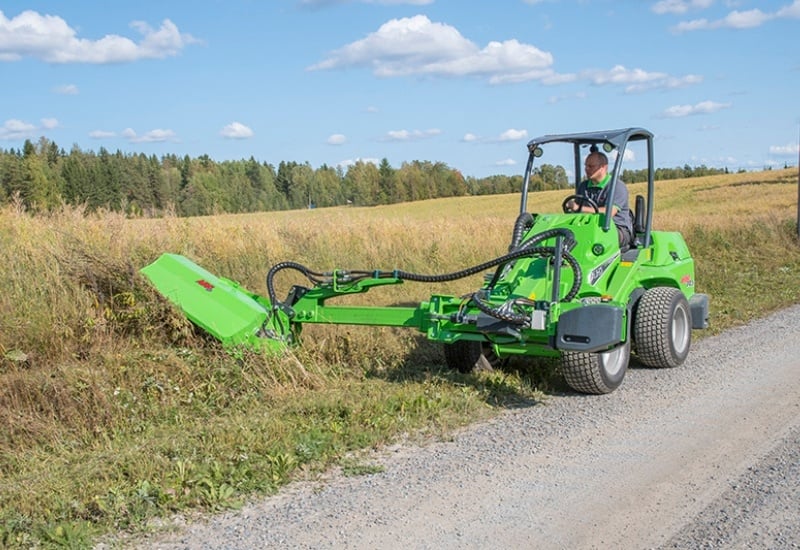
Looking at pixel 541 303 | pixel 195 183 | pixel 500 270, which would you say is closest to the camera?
pixel 541 303

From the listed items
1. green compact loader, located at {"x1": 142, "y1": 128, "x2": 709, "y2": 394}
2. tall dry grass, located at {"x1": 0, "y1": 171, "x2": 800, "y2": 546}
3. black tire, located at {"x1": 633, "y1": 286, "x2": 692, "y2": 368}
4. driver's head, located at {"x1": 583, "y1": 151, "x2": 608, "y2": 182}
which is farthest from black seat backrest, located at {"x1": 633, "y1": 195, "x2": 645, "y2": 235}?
tall dry grass, located at {"x1": 0, "y1": 171, "x2": 800, "y2": 546}

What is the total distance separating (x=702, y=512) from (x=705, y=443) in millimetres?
1244

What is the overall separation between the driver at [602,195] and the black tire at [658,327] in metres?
0.59

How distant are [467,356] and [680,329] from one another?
2.24 m

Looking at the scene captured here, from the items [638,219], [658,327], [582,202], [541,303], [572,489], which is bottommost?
[572,489]

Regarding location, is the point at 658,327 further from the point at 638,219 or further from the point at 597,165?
the point at 597,165

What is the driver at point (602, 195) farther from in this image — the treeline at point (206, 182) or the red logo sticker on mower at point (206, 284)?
the red logo sticker on mower at point (206, 284)

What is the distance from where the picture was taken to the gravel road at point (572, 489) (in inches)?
159

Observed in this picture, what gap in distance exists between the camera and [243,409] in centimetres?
627

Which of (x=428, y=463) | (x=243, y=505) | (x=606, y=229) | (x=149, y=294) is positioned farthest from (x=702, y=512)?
(x=149, y=294)

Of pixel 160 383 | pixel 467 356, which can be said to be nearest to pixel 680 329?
pixel 467 356

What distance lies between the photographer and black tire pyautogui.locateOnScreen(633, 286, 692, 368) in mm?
7391

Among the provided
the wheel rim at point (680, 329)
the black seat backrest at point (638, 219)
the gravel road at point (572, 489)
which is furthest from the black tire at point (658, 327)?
the gravel road at point (572, 489)

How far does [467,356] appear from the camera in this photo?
719 cm
